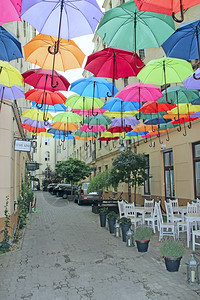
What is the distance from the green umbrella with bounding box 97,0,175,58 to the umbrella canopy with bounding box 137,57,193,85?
159 cm

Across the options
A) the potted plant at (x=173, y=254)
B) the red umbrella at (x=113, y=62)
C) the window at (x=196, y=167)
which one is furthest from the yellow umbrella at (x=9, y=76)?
the window at (x=196, y=167)

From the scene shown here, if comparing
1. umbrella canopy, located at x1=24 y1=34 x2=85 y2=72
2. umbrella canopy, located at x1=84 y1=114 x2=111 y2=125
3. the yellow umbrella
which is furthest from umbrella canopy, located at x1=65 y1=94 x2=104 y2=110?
the yellow umbrella

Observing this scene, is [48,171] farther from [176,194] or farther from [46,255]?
[46,255]

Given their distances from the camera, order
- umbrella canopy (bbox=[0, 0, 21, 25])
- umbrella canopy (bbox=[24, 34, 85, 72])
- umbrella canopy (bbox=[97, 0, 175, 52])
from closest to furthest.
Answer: umbrella canopy (bbox=[0, 0, 21, 25]) < umbrella canopy (bbox=[97, 0, 175, 52]) < umbrella canopy (bbox=[24, 34, 85, 72])

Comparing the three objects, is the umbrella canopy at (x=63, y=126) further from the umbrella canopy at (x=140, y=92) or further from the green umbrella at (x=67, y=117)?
the umbrella canopy at (x=140, y=92)

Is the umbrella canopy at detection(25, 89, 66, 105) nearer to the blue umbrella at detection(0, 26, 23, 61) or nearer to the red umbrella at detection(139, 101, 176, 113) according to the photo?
the red umbrella at detection(139, 101, 176, 113)

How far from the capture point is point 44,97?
9.40 metres

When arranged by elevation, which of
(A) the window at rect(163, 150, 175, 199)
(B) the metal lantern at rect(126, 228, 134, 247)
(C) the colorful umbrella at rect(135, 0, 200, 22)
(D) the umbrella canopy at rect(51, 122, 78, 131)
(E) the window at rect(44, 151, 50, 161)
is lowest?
(B) the metal lantern at rect(126, 228, 134, 247)

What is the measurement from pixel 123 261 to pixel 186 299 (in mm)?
2349

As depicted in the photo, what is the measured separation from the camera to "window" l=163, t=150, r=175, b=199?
14500 millimetres

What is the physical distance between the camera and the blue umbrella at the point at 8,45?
535 centimetres

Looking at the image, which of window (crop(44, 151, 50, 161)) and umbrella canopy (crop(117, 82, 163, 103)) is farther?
window (crop(44, 151, 50, 161))

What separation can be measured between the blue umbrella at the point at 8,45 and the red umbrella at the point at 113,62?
1.93m

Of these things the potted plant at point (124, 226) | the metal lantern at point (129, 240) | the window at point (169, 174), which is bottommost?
the metal lantern at point (129, 240)
